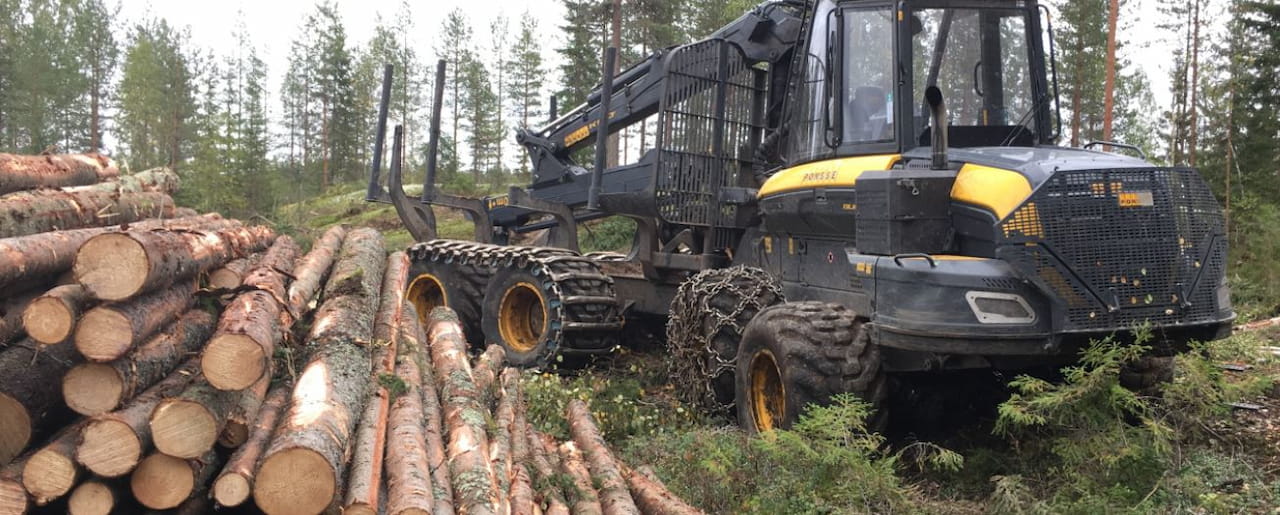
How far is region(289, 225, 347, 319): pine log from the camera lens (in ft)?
19.4

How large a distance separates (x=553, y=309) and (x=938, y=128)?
4.76 metres

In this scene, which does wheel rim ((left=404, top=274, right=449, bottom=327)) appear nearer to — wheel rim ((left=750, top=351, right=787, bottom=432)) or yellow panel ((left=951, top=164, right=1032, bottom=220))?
wheel rim ((left=750, top=351, right=787, bottom=432))

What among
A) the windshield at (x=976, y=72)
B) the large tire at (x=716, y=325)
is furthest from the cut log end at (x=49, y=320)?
the windshield at (x=976, y=72)

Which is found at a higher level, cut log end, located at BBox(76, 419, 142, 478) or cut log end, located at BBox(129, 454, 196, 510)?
cut log end, located at BBox(76, 419, 142, 478)

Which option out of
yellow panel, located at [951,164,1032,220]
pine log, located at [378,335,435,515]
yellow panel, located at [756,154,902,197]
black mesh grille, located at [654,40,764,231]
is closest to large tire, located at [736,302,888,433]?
yellow panel, located at [756,154,902,197]

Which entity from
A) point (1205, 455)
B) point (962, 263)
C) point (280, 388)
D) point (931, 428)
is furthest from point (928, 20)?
point (280, 388)

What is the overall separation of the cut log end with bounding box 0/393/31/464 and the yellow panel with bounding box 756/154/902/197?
4.63 m

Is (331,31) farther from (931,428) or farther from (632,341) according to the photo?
(931,428)

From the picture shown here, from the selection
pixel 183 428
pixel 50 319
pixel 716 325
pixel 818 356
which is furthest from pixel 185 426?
pixel 716 325

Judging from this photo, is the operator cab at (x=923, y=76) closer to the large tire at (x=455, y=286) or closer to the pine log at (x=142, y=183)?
the large tire at (x=455, y=286)

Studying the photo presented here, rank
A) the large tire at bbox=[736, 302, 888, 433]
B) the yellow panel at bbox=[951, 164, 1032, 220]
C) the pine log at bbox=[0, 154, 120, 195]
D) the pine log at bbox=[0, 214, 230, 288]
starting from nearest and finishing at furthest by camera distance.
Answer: the pine log at bbox=[0, 214, 230, 288], the yellow panel at bbox=[951, 164, 1032, 220], the large tire at bbox=[736, 302, 888, 433], the pine log at bbox=[0, 154, 120, 195]

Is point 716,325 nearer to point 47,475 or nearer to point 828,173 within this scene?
point 828,173

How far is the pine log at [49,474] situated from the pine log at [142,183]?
3267 millimetres

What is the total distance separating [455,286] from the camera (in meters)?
11.0
